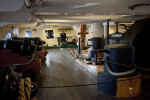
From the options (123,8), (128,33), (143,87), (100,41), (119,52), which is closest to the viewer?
(119,52)

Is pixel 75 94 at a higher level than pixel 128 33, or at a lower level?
lower

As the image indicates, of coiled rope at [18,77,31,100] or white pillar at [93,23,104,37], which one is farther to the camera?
white pillar at [93,23,104,37]

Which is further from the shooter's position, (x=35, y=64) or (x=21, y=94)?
(x=35, y=64)

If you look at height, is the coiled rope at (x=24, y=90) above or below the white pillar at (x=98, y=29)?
below

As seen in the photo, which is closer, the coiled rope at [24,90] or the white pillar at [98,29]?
the coiled rope at [24,90]

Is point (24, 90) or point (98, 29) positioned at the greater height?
point (98, 29)

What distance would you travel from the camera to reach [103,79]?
3.18 metres

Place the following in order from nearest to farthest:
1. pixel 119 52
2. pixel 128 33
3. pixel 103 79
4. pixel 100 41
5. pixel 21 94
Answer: pixel 21 94 < pixel 119 52 < pixel 103 79 < pixel 128 33 < pixel 100 41

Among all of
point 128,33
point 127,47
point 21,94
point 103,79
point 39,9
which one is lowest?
point 103,79

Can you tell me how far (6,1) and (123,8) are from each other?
3179 mm

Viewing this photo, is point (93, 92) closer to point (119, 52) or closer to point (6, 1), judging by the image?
point (119, 52)

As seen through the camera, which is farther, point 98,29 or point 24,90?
point 98,29

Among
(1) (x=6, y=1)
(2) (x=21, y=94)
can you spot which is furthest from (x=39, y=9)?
(2) (x=21, y=94)

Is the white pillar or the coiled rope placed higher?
the white pillar
